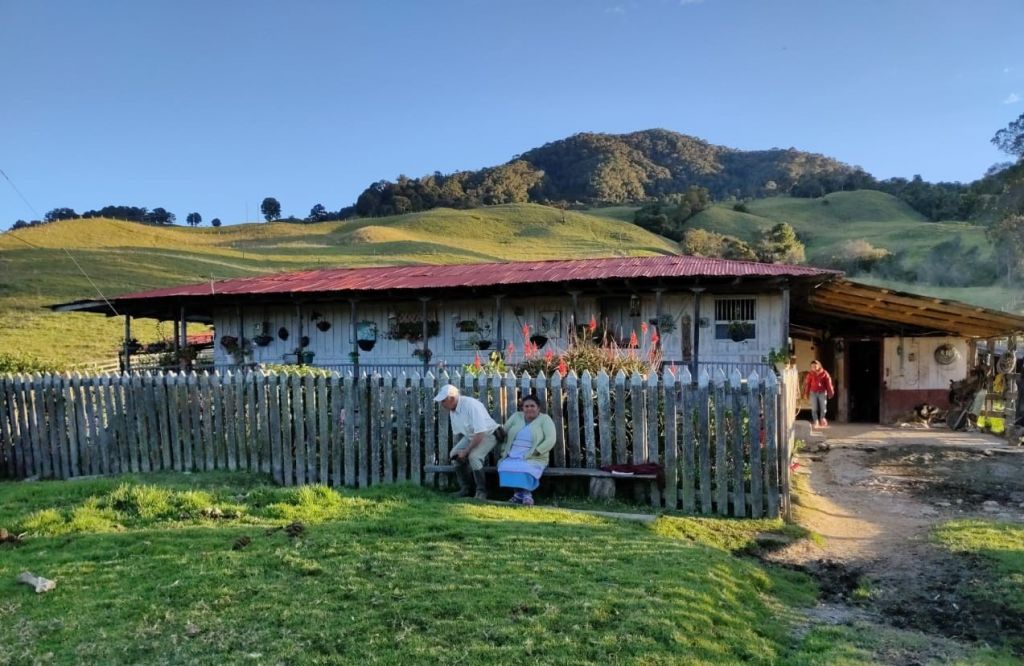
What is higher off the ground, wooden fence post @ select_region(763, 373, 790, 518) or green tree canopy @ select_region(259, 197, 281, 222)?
green tree canopy @ select_region(259, 197, 281, 222)

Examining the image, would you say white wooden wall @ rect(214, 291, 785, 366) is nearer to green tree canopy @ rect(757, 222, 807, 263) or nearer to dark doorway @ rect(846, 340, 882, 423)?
dark doorway @ rect(846, 340, 882, 423)

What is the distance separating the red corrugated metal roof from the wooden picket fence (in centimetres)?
709

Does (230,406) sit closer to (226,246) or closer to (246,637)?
(246,637)

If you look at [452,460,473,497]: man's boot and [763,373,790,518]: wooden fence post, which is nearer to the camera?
[763,373,790,518]: wooden fence post

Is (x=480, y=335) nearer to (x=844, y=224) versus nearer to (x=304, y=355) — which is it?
(x=304, y=355)

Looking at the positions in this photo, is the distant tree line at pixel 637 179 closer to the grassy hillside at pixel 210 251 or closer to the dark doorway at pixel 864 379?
the grassy hillside at pixel 210 251

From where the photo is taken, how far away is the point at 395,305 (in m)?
17.3

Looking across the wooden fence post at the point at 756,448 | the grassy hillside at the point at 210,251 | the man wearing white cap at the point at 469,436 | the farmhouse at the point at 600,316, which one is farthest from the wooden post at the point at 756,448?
the grassy hillside at the point at 210,251

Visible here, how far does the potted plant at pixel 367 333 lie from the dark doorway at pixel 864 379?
46.2ft

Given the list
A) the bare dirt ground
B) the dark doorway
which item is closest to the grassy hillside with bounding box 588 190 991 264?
the dark doorway

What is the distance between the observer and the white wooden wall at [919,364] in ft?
62.0

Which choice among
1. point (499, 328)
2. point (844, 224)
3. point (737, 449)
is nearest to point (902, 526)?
point (737, 449)

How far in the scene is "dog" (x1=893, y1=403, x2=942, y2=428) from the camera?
18.5m

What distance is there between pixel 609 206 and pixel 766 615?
92.7m
